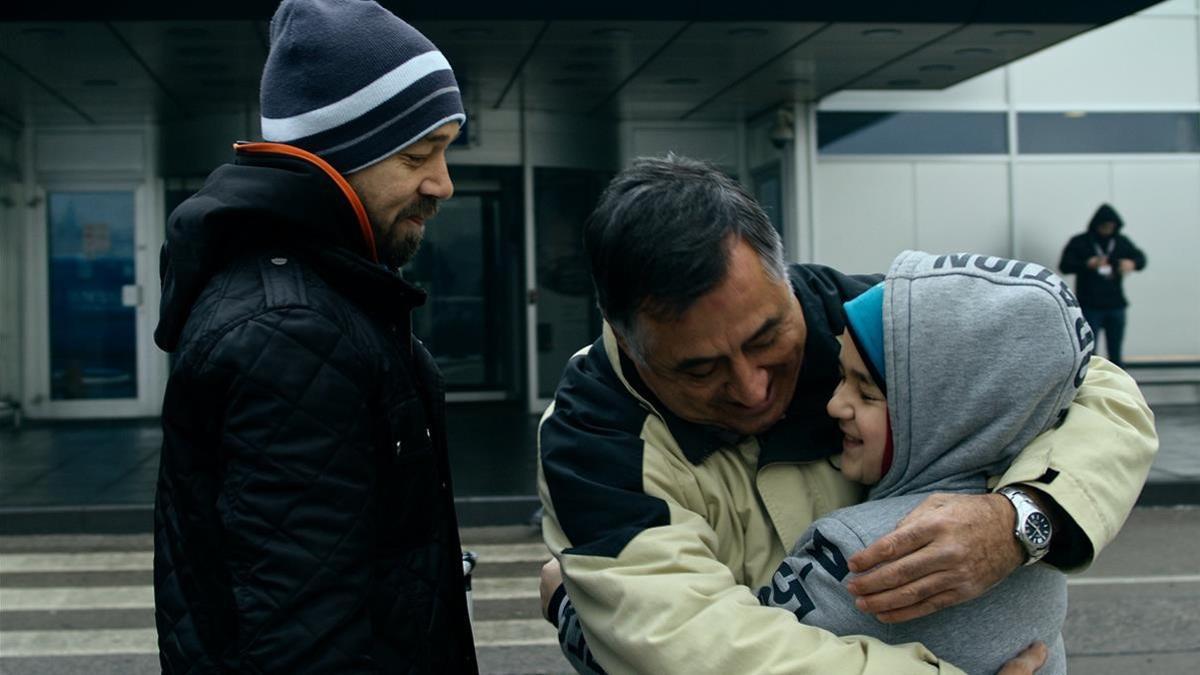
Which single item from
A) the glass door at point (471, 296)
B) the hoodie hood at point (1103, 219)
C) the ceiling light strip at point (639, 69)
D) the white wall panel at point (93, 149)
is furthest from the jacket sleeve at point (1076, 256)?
the white wall panel at point (93, 149)

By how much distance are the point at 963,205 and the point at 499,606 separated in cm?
989

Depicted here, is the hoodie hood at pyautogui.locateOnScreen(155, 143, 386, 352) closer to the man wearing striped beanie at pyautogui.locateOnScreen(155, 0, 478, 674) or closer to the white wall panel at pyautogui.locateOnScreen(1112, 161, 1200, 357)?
the man wearing striped beanie at pyautogui.locateOnScreen(155, 0, 478, 674)

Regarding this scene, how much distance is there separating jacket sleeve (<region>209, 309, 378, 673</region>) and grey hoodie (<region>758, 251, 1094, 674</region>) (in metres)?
0.54

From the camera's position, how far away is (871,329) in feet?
5.05

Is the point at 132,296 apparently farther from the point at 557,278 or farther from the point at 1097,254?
the point at 1097,254

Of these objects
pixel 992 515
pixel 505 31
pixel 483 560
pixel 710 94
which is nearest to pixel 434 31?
pixel 505 31

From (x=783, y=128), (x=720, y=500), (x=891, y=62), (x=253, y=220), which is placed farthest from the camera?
(x=783, y=128)

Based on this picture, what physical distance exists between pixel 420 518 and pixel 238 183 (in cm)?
54

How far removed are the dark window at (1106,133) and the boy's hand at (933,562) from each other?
1406 cm

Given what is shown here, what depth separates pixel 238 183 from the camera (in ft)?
5.82

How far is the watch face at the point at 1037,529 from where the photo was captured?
1.44 metres

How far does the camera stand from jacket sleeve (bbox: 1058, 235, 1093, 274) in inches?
509

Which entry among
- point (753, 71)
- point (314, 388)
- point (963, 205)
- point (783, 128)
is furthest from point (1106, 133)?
point (314, 388)

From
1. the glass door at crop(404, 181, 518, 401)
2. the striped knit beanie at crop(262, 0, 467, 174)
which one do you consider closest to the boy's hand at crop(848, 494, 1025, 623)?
the striped knit beanie at crop(262, 0, 467, 174)
